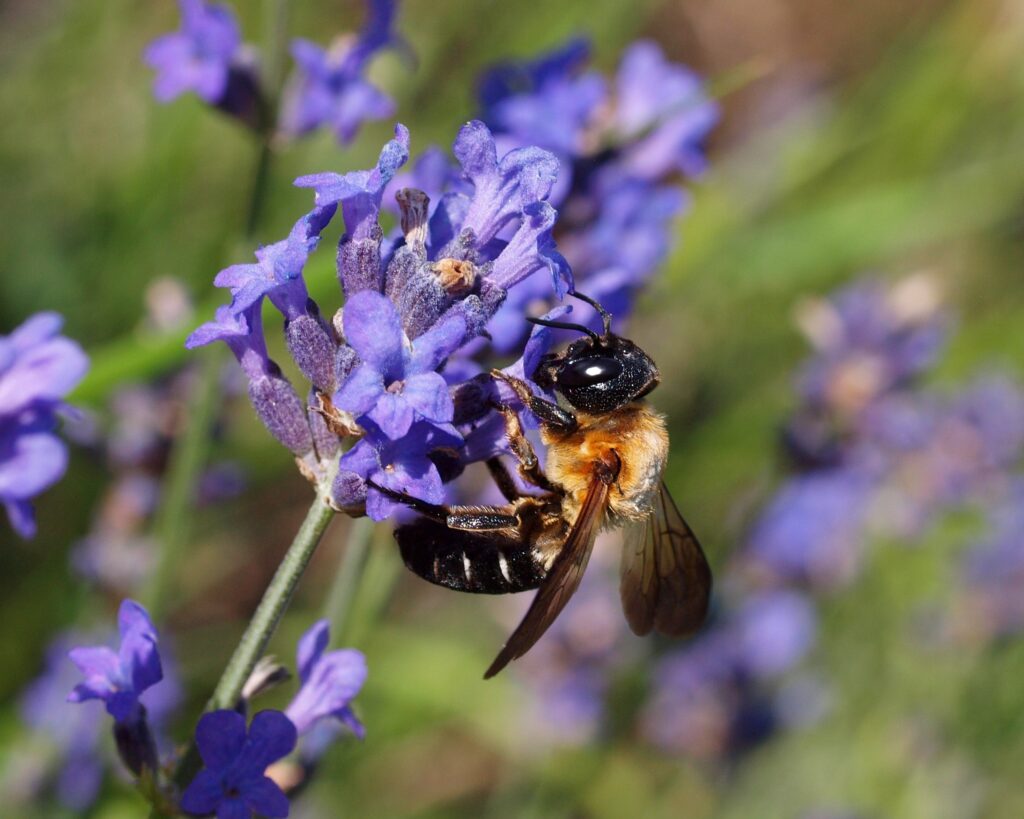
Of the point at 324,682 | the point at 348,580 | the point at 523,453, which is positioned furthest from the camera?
the point at 348,580

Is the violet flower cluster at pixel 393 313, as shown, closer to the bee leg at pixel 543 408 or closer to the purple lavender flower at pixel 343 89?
the bee leg at pixel 543 408

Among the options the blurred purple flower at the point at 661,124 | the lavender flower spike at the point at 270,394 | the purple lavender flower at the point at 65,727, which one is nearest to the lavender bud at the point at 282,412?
the lavender flower spike at the point at 270,394

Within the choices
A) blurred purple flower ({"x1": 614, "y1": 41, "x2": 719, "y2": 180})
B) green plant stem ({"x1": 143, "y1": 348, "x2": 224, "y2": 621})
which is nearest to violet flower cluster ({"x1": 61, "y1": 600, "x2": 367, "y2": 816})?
green plant stem ({"x1": 143, "y1": 348, "x2": 224, "y2": 621})

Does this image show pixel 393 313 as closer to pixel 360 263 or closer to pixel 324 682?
pixel 360 263

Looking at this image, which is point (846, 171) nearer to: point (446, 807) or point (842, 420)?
point (842, 420)

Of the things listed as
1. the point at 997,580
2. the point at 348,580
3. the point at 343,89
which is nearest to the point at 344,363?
the point at 348,580

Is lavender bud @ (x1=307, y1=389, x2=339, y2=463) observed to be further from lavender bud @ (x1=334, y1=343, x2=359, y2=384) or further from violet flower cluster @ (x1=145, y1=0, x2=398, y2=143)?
violet flower cluster @ (x1=145, y1=0, x2=398, y2=143)
